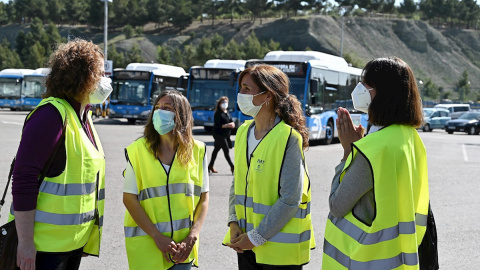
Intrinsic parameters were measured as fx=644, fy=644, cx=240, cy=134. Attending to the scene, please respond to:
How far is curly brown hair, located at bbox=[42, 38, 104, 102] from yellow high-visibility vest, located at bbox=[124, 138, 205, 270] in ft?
1.81

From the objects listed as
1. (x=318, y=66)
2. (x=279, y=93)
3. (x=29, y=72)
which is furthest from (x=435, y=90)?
(x=279, y=93)

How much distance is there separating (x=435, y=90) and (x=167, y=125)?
331 ft

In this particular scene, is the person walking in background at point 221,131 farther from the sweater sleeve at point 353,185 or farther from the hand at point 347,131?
the sweater sleeve at point 353,185

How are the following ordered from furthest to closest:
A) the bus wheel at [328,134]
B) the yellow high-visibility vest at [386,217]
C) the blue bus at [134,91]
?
the blue bus at [134,91], the bus wheel at [328,134], the yellow high-visibility vest at [386,217]

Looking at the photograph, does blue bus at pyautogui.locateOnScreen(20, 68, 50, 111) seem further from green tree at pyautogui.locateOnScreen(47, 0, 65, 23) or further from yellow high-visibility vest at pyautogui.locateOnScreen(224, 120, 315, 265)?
green tree at pyautogui.locateOnScreen(47, 0, 65, 23)

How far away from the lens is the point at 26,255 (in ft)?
10.7

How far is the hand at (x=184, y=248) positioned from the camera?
3.84 m

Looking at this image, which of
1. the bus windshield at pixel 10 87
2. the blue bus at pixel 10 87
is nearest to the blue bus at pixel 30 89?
the blue bus at pixel 10 87

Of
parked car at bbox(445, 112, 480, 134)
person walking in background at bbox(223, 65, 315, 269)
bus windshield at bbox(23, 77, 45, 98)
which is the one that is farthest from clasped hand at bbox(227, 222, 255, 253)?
bus windshield at bbox(23, 77, 45, 98)

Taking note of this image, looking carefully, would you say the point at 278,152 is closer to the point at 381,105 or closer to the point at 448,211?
the point at 381,105

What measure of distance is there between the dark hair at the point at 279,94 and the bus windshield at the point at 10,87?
1896 inches

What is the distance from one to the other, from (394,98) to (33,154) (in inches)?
72.3

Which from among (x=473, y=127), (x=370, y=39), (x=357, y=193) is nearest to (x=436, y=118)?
(x=473, y=127)

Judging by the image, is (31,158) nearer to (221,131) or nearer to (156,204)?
(156,204)
